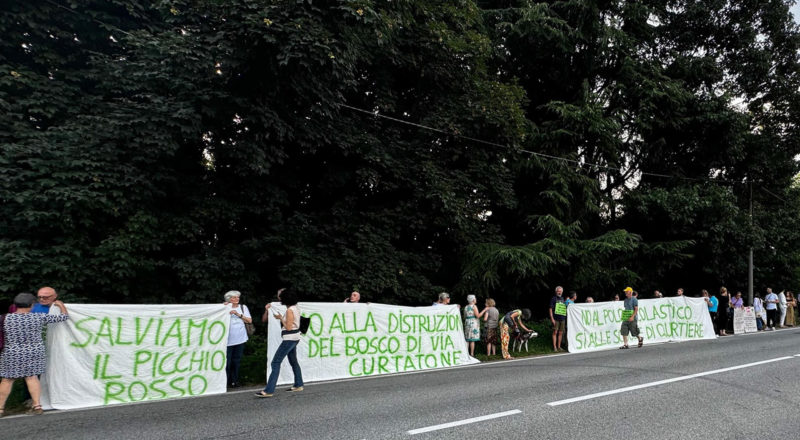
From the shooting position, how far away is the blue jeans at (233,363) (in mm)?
8273

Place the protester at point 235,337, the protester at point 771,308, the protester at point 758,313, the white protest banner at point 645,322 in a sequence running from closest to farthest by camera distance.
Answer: the protester at point 235,337
the white protest banner at point 645,322
the protester at point 758,313
the protester at point 771,308

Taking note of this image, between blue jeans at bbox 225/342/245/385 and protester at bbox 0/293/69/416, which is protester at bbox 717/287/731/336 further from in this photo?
protester at bbox 0/293/69/416

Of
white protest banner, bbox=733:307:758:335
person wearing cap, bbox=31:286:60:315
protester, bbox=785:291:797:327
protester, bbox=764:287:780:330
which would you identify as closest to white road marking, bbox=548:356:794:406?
person wearing cap, bbox=31:286:60:315

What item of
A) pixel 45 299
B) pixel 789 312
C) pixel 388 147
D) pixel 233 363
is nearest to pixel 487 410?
pixel 233 363

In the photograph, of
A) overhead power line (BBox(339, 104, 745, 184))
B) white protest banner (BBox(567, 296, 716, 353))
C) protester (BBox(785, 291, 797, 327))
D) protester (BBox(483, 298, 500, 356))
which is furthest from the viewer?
protester (BBox(785, 291, 797, 327))

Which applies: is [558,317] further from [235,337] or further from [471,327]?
[235,337]

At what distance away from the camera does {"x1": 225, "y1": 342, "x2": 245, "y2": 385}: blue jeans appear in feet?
27.1

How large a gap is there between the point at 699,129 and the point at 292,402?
22.8 metres

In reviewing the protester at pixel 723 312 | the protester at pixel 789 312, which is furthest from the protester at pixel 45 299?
the protester at pixel 789 312

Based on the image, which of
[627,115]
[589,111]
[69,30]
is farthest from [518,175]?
[69,30]

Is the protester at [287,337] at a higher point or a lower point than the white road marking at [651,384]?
higher

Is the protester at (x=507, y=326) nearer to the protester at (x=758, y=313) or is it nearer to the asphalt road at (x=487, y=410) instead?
the asphalt road at (x=487, y=410)

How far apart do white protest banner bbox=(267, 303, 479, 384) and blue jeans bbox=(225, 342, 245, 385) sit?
1.77ft

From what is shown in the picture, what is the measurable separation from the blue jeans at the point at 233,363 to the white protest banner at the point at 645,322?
8992 mm
